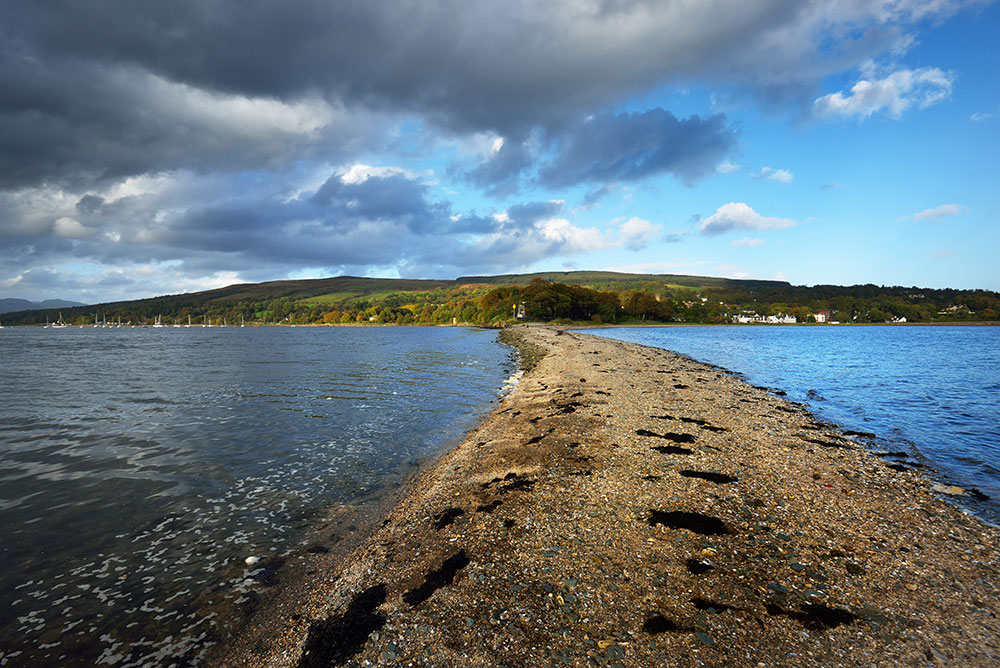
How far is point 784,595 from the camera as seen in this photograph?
7078 mm

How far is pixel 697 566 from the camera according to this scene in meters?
7.87

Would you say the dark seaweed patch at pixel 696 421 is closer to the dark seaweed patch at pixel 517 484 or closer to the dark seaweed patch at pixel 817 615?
the dark seaweed patch at pixel 517 484

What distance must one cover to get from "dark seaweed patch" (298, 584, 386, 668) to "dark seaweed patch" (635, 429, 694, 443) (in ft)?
39.4

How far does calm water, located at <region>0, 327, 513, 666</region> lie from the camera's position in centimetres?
747

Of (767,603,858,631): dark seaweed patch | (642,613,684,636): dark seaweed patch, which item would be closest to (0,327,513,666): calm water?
(642,613,684,636): dark seaweed patch

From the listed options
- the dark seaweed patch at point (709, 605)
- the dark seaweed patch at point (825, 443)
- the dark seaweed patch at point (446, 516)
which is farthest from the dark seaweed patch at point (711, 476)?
the dark seaweed patch at point (825, 443)

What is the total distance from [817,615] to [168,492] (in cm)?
1698

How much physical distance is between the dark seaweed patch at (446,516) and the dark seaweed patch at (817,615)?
6611 millimetres

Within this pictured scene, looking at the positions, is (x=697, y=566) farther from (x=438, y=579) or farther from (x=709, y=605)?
(x=438, y=579)

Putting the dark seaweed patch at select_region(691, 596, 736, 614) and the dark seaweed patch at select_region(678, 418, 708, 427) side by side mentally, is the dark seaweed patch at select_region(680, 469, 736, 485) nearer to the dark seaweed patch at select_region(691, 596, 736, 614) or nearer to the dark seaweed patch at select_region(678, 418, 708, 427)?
the dark seaweed patch at select_region(691, 596, 736, 614)

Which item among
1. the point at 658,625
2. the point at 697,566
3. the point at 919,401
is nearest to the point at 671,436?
the point at 697,566

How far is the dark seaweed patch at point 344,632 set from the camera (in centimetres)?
607

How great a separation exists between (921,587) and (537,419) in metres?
13.9

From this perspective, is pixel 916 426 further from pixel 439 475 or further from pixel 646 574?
pixel 439 475
